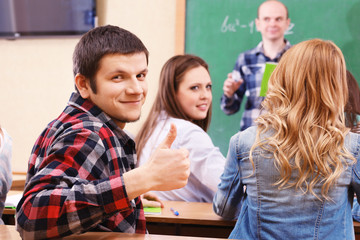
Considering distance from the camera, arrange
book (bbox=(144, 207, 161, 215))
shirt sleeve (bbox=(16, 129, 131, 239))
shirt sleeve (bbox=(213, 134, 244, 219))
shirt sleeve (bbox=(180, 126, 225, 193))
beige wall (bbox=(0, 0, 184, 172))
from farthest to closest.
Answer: beige wall (bbox=(0, 0, 184, 172)), shirt sleeve (bbox=(180, 126, 225, 193)), book (bbox=(144, 207, 161, 215)), shirt sleeve (bbox=(213, 134, 244, 219)), shirt sleeve (bbox=(16, 129, 131, 239))

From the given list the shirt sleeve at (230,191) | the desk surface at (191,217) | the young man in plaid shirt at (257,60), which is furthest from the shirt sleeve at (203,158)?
the young man in plaid shirt at (257,60)

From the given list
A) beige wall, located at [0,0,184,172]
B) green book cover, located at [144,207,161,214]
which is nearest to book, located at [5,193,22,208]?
green book cover, located at [144,207,161,214]

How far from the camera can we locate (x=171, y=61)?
2.22m

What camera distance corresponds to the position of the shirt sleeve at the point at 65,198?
0.80 m

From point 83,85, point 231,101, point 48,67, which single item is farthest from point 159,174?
point 48,67

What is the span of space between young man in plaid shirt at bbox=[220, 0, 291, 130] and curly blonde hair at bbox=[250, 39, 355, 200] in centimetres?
153

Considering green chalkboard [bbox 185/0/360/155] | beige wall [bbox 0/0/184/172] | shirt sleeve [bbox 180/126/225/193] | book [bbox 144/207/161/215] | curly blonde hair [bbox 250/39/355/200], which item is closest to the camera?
Answer: curly blonde hair [bbox 250/39/355/200]

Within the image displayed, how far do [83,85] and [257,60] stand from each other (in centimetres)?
212

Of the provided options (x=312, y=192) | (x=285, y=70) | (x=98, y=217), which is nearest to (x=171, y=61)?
(x=285, y=70)

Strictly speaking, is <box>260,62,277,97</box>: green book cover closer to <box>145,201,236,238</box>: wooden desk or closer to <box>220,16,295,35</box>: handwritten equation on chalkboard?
<box>145,201,236,238</box>: wooden desk

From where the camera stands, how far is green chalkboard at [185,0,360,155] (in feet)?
9.28

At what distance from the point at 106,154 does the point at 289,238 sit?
69 cm

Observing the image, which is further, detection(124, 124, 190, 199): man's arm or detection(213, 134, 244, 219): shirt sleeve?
detection(213, 134, 244, 219): shirt sleeve

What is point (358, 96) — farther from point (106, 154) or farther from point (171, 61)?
point (106, 154)
